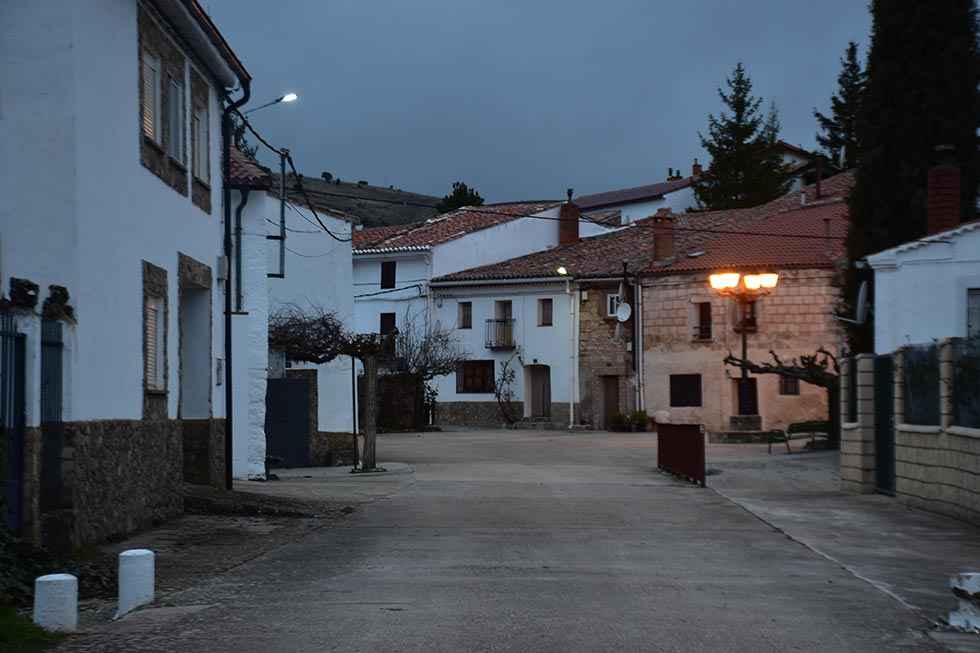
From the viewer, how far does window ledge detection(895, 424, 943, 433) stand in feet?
57.0

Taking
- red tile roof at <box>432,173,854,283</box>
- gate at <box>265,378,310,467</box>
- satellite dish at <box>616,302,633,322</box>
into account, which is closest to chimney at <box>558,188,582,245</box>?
red tile roof at <box>432,173,854,283</box>

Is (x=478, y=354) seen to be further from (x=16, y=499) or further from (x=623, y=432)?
(x=16, y=499)

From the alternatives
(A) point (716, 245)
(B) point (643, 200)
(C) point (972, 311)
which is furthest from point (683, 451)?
(B) point (643, 200)

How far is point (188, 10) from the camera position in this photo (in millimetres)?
15945

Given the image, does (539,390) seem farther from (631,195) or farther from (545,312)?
(631,195)

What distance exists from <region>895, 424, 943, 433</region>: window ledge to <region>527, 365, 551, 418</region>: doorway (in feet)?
131

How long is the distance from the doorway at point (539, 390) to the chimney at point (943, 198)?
3475 centimetres

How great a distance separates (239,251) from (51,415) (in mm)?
12683

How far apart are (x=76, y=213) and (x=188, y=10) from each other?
433cm

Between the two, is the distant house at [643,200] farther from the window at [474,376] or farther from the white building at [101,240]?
the white building at [101,240]

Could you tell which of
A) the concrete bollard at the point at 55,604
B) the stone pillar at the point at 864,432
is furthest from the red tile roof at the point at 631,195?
the concrete bollard at the point at 55,604

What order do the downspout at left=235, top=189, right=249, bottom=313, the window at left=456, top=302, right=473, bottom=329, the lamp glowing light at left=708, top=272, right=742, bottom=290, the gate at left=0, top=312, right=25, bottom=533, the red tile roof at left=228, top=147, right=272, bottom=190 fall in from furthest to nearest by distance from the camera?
the window at left=456, top=302, right=473, bottom=329 < the lamp glowing light at left=708, top=272, right=742, bottom=290 < the red tile roof at left=228, top=147, right=272, bottom=190 < the downspout at left=235, top=189, right=249, bottom=313 < the gate at left=0, top=312, right=25, bottom=533

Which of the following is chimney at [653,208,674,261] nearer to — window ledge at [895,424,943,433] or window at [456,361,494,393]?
window at [456,361,494,393]

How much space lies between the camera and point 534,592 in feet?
33.8
